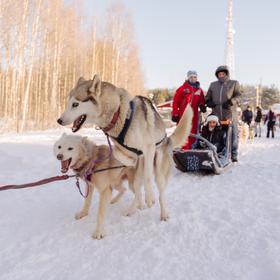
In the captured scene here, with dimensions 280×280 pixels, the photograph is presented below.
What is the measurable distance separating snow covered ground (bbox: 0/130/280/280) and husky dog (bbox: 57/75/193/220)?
389 mm

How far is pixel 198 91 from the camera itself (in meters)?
5.13

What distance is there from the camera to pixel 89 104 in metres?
Answer: 2.05

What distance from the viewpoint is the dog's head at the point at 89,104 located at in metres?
2.02

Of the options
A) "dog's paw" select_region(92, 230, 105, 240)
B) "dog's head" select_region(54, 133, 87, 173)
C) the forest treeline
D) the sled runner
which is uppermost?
the forest treeline

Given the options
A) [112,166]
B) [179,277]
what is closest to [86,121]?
[112,166]

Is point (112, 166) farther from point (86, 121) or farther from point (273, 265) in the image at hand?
point (273, 265)

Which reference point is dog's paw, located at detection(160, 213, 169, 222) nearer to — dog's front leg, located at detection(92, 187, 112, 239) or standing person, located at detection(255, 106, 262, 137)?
dog's front leg, located at detection(92, 187, 112, 239)

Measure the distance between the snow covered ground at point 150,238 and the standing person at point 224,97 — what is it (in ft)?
5.96

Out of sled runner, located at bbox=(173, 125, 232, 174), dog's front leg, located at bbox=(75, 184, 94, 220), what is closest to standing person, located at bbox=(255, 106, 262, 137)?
sled runner, located at bbox=(173, 125, 232, 174)

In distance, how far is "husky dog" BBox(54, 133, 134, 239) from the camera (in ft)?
8.02

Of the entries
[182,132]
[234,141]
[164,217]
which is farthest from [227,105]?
[164,217]

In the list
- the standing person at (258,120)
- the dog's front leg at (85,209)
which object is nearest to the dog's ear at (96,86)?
the dog's front leg at (85,209)

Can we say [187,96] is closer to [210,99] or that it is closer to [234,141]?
[210,99]

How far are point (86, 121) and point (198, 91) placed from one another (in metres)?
3.43
